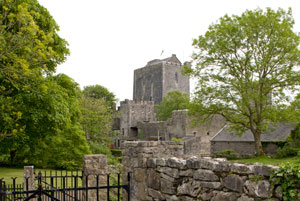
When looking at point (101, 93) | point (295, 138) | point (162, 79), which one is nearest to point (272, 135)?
point (295, 138)

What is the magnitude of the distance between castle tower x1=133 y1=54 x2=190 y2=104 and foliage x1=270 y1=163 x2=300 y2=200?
64.4 metres

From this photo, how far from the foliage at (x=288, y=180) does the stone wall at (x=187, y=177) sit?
10 cm

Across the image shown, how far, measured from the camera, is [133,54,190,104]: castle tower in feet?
224

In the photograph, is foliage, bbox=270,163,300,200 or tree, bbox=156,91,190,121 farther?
tree, bbox=156,91,190,121

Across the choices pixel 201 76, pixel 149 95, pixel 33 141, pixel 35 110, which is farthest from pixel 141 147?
pixel 149 95

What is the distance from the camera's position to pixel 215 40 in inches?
988

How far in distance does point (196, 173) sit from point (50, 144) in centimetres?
1838

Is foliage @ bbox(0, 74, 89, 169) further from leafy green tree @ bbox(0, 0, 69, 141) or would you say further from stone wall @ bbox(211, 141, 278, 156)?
stone wall @ bbox(211, 141, 278, 156)

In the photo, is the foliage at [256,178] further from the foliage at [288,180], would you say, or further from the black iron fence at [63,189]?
the black iron fence at [63,189]

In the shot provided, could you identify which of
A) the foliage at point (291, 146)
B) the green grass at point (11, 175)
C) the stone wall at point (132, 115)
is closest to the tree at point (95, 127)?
the green grass at point (11, 175)

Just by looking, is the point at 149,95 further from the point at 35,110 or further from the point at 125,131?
the point at 35,110

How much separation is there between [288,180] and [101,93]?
197ft

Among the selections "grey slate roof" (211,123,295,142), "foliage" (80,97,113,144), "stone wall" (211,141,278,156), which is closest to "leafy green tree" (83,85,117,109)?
"foliage" (80,97,113,144)

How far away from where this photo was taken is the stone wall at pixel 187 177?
12.6 ft
